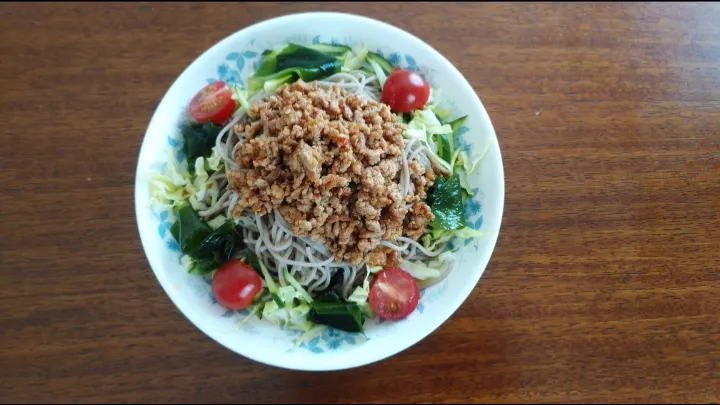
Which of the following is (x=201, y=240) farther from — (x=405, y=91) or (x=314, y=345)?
(x=405, y=91)

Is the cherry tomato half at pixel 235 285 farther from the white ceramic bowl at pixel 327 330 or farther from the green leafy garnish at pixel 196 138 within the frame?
the green leafy garnish at pixel 196 138

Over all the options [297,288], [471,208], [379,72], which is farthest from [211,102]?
[471,208]

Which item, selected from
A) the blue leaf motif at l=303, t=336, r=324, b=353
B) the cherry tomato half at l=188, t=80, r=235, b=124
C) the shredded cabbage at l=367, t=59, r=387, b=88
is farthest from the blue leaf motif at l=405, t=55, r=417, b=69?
the blue leaf motif at l=303, t=336, r=324, b=353

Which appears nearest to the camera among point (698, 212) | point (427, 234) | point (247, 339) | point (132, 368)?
point (247, 339)

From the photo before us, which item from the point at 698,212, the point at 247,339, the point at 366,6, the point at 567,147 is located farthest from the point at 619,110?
the point at 247,339

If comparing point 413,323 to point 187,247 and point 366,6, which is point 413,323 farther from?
point 366,6

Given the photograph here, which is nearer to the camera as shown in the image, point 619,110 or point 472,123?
point 472,123

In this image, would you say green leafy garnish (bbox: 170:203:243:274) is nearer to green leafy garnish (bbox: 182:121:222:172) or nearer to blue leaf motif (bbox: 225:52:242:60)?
green leafy garnish (bbox: 182:121:222:172)
